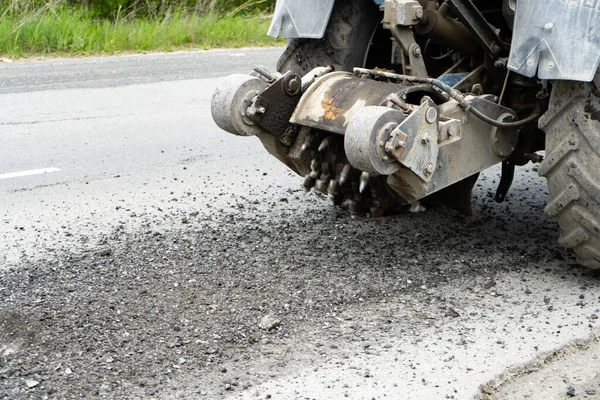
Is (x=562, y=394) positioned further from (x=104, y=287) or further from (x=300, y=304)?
(x=104, y=287)

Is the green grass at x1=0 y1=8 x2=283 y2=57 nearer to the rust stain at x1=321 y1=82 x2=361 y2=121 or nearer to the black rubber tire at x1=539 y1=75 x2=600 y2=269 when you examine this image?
the rust stain at x1=321 y1=82 x2=361 y2=121

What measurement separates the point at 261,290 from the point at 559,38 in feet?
5.69

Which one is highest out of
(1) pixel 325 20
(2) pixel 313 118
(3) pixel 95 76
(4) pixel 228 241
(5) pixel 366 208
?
(1) pixel 325 20

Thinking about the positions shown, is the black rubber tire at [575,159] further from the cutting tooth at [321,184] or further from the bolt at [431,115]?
the cutting tooth at [321,184]

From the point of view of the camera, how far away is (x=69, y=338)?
3887 mm

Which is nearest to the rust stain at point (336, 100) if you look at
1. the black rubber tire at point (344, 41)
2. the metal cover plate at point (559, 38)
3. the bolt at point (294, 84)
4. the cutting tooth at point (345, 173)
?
the bolt at point (294, 84)

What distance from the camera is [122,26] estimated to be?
41.3ft

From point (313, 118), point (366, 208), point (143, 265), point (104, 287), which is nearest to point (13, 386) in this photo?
point (104, 287)

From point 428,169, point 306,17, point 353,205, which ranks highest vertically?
point 306,17

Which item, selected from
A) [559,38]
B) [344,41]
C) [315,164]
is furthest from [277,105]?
[559,38]

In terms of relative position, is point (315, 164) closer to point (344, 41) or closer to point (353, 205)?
point (353, 205)

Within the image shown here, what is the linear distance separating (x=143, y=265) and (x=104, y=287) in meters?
0.34

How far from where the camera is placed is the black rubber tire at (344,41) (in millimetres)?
5027

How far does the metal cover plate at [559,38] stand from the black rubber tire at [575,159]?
0.64 feet
